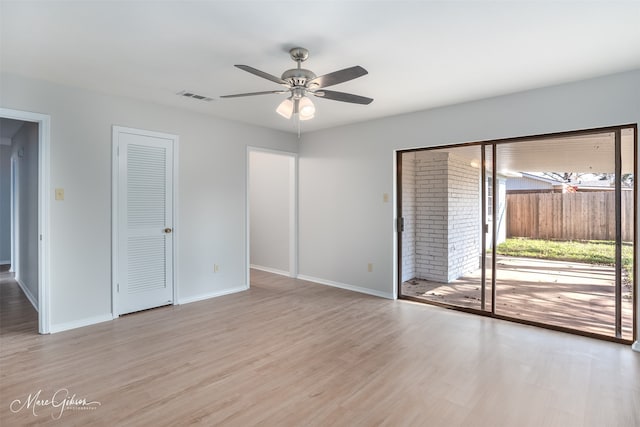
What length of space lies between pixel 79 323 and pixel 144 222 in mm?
1243

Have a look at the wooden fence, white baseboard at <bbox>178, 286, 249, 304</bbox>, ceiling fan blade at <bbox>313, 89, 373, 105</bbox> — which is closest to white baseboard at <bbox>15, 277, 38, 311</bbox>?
white baseboard at <bbox>178, 286, 249, 304</bbox>

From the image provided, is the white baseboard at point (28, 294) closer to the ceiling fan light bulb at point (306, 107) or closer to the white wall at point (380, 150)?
the white wall at point (380, 150)

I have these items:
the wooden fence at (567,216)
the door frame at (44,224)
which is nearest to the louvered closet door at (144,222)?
the door frame at (44,224)

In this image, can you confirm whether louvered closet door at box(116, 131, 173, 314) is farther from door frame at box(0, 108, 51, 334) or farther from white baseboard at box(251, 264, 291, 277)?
white baseboard at box(251, 264, 291, 277)

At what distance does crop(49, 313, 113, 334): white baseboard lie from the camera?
3421 millimetres

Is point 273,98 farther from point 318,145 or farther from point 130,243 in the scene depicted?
point 130,243

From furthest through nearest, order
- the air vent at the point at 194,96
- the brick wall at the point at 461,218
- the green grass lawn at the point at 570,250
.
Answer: the brick wall at the point at 461,218 < the air vent at the point at 194,96 < the green grass lawn at the point at 570,250

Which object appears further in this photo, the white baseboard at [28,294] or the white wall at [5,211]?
the white wall at [5,211]

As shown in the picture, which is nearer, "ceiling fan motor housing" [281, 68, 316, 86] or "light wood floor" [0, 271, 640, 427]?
"light wood floor" [0, 271, 640, 427]

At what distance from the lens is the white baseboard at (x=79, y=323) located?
3421 mm

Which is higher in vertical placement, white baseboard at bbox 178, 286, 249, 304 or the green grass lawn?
the green grass lawn

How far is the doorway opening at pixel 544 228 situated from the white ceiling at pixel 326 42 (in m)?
0.80

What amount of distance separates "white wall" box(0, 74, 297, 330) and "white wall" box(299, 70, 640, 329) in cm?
150

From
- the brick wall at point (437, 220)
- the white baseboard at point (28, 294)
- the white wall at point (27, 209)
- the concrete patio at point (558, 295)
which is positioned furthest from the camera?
the brick wall at point (437, 220)
